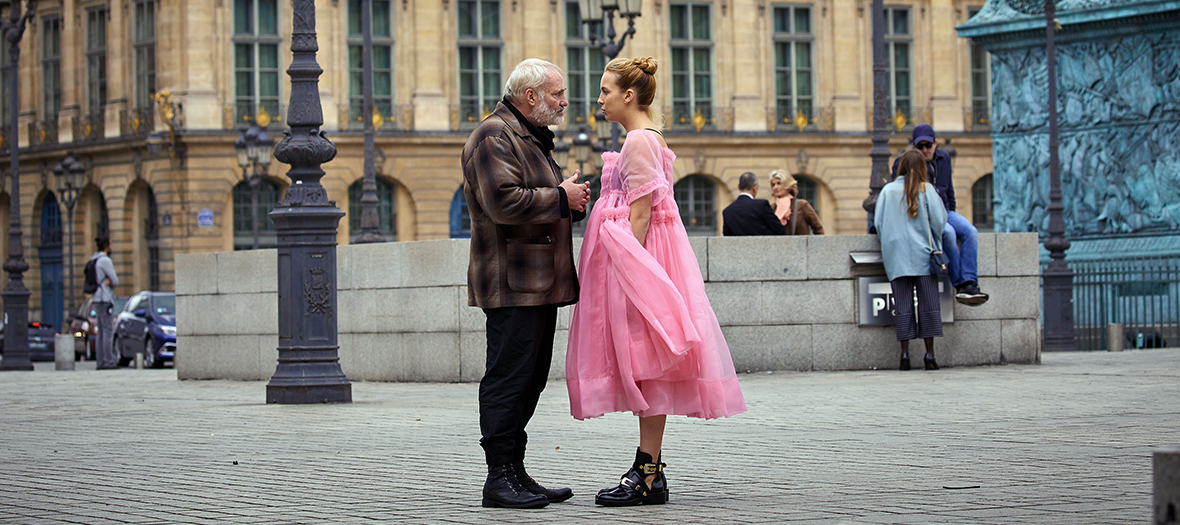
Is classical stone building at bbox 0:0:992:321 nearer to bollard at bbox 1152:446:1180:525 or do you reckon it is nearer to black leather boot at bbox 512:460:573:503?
black leather boot at bbox 512:460:573:503

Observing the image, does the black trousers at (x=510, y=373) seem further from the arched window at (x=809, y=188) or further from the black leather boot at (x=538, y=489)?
the arched window at (x=809, y=188)

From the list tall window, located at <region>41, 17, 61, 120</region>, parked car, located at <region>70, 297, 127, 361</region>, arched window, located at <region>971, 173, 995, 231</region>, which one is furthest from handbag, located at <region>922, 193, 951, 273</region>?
tall window, located at <region>41, 17, 61, 120</region>

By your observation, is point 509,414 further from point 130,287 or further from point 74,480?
point 130,287

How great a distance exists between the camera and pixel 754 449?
27.7 feet

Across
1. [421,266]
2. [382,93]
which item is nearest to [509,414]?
[421,266]

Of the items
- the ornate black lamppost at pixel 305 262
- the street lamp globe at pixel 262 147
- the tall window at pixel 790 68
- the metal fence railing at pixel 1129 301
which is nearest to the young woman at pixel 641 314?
the ornate black lamppost at pixel 305 262

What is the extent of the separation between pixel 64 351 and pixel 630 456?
18.7 metres

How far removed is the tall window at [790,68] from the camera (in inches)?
1965

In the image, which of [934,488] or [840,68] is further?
[840,68]

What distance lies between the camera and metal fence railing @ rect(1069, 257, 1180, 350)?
2236cm

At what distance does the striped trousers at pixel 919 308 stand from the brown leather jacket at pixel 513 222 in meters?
7.85

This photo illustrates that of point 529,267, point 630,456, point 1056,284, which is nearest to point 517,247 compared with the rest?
point 529,267

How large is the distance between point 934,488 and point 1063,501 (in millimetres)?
594

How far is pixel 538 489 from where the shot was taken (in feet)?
21.7
